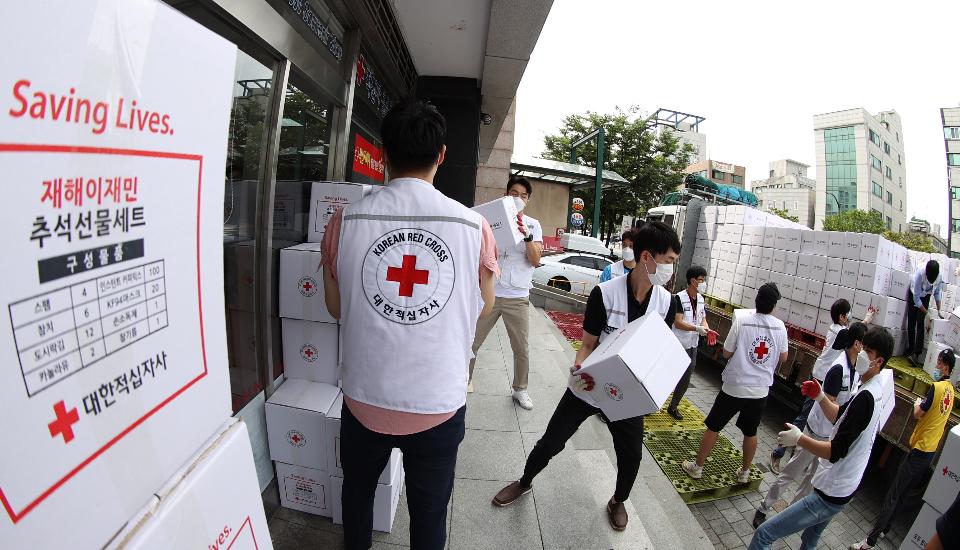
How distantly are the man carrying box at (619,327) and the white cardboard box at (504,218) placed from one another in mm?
911

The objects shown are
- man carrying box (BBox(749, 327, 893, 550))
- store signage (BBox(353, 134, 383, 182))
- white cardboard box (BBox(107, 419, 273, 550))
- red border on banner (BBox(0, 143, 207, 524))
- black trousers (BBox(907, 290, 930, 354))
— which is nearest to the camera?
red border on banner (BBox(0, 143, 207, 524))

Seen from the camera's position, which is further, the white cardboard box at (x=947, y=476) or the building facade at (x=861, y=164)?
the building facade at (x=861, y=164)

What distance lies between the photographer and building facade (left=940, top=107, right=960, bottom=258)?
31.7 metres

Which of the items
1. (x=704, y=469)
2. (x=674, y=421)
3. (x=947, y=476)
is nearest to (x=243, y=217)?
(x=947, y=476)

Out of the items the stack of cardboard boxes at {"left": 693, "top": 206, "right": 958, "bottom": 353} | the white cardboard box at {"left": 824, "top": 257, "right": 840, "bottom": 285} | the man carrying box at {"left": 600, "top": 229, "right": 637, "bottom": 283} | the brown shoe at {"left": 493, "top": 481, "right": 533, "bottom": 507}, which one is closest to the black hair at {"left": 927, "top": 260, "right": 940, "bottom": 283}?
the stack of cardboard boxes at {"left": 693, "top": 206, "right": 958, "bottom": 353}

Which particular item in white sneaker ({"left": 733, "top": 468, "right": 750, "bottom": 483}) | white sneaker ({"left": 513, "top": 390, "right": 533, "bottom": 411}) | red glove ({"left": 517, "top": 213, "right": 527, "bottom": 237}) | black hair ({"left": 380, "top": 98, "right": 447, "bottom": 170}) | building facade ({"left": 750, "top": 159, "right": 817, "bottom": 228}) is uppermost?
building facade ({"left": 750, "top": 159, "right": 817, "bottom": 228})

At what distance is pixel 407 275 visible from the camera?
4.41ft

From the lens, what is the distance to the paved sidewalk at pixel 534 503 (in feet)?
7.14

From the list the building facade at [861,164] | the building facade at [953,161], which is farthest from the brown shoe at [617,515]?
the building facade at [861,164]

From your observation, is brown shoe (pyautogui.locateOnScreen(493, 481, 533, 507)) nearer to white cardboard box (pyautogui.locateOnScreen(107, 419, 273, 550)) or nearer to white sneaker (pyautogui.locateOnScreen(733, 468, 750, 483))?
white cardboard box (pyautogui.locateOnScreen(107, 419, 273, 550))

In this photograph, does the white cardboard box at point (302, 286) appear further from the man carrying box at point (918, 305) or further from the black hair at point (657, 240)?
the man carrying box at point (918, 305)

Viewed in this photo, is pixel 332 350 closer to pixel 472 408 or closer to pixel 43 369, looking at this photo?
pixel 472 408

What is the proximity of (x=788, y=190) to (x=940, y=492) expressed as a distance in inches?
2335

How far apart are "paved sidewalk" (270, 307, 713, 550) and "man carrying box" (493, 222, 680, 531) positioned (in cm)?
11
